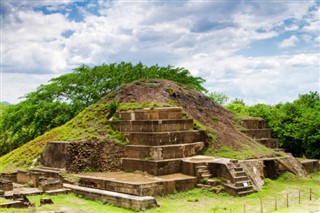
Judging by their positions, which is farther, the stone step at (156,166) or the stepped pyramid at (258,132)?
the stepped pyramid at (258,132)

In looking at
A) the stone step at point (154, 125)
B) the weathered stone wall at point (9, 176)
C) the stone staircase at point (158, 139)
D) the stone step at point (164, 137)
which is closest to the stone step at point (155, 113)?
the stone staircase at point (158, 139)

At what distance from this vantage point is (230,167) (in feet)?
56.4

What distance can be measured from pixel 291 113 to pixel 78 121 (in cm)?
1464

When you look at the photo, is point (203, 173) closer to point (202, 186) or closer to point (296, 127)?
point (202, 186)

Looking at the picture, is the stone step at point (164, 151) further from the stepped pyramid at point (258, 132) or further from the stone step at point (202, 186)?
the stepped pyramid at point (258, 132)

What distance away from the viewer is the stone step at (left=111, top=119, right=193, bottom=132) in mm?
18667

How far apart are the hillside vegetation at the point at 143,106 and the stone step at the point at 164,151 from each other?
2.20 ft

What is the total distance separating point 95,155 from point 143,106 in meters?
3.09

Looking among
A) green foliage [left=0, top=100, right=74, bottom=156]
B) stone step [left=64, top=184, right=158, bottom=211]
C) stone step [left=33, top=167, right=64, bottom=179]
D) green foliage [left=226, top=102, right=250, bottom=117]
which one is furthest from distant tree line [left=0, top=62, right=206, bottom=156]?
stone step [left=64, top=184, right=158, bottom=211]

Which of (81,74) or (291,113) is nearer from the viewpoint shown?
(291,113)

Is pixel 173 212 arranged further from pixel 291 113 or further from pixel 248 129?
pixel 291 113

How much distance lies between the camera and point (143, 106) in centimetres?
2042

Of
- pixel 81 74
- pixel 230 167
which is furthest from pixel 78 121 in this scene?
pixel 81 74

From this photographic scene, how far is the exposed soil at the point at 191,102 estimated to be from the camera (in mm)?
21594
